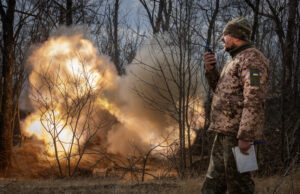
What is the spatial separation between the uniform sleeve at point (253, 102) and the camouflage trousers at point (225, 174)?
288 mm

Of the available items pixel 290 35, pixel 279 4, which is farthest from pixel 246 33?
pixel 279 4

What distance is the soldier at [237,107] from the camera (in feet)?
7.73

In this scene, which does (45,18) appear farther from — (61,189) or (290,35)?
(290,35)

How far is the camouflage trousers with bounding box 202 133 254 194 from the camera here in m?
2.55

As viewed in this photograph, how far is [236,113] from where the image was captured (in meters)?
2.60

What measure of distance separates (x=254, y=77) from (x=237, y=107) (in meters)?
0.36

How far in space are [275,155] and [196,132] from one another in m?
2.64

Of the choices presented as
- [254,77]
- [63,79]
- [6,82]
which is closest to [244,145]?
[254,77]

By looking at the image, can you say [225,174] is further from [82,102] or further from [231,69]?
[82,102]

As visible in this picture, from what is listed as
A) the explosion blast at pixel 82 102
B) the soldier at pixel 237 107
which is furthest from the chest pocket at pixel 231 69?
the explosion blast at pixel 82 102

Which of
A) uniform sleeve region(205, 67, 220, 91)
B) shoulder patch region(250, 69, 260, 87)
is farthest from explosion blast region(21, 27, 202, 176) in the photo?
shoulder patch region(250, 69, 260, 87)

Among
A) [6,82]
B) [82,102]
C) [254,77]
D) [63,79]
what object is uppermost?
[63,79]

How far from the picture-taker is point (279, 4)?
815 cm

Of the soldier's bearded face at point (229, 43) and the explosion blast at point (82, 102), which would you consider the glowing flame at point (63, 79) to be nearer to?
the explosion blast at point (82, 102)
